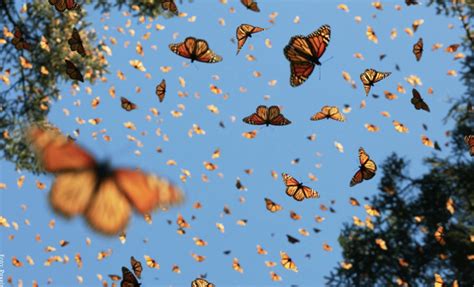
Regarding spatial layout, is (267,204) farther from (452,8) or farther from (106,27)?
(452,8)

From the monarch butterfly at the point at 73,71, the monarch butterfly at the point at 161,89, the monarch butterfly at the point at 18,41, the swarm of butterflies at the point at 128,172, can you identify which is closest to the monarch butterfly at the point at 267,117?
the swarm of butterflies at the point at 128,172

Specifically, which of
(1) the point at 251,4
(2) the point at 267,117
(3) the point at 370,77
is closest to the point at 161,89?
(2) the point at 267,117

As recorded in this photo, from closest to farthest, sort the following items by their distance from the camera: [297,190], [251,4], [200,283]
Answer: [200,283]
[297,190]
[251,4]

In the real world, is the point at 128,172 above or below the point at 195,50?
below

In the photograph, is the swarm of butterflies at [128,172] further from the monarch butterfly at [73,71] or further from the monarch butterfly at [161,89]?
the monarch butterfly at [161,89]

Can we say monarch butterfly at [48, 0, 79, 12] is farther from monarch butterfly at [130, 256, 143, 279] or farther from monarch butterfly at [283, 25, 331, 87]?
monarch butterfly at [130, 256, 143, 279]

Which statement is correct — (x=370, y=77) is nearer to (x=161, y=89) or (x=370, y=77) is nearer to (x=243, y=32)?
(x=243, y=32)

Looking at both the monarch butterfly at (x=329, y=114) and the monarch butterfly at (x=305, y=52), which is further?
the monarch butterfly at (x=329, y=114)
